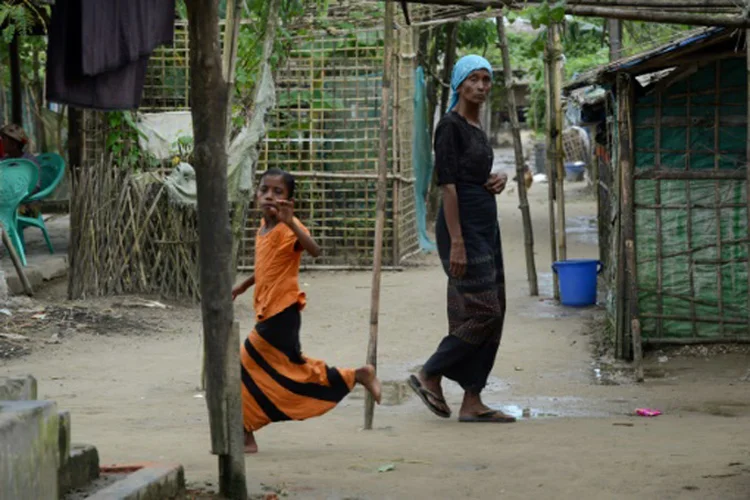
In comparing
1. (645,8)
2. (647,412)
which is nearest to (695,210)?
(647,412)

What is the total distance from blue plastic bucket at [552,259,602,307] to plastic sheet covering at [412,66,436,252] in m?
4.86

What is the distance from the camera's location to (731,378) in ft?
27.1

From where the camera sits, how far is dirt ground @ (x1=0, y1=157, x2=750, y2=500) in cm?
517

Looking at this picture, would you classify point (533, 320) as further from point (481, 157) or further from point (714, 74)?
point (481, 157)

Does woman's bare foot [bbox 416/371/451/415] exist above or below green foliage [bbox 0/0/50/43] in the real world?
below

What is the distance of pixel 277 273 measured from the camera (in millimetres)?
5875

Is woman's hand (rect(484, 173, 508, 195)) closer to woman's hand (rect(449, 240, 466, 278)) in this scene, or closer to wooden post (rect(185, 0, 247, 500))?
woman's hand (rect(449, 240, 466, 278))

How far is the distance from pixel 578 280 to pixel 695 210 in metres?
2.48

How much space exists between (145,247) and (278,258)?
5516 millimetres

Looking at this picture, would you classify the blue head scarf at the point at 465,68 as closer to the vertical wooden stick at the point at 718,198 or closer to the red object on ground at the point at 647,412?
the red object on ground at the point at 647,412

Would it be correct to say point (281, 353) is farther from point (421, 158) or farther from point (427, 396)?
point (421, 158)

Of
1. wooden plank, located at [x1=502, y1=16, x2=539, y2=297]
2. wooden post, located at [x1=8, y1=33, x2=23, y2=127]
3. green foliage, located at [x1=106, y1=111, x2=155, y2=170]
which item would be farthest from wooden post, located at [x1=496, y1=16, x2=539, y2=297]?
wooden post, located at [x1=8, y1=33, x2=23, y2=127]

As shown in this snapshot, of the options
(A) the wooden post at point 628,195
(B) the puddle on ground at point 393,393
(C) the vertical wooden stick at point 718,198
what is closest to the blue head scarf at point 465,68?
(B) the puddle on ground at point 393,393

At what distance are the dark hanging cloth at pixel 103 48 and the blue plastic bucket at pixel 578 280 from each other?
638 centimetres
